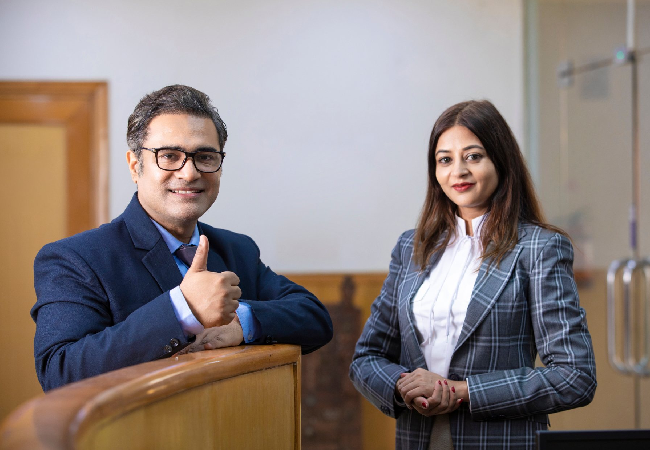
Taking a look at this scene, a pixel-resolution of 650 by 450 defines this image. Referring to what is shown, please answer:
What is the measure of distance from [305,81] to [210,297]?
3056 millimetres

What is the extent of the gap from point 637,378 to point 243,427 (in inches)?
120

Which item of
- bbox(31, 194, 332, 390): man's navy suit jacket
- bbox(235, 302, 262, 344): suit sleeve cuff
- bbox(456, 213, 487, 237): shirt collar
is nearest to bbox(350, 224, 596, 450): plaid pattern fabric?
bbox(456, 213, 487, 237): shirt collar

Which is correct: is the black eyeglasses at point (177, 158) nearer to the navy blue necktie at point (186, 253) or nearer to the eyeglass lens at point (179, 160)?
the eyeglass lens at point (179, 160)

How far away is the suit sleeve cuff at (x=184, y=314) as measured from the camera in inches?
54.4

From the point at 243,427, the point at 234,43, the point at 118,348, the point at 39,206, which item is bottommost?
the point at 243,427

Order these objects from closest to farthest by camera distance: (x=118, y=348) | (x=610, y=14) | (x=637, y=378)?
(x=118, y=348)
(x=637, y=378)
(x=610, y=14)

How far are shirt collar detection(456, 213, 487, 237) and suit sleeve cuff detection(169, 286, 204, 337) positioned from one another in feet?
3.08

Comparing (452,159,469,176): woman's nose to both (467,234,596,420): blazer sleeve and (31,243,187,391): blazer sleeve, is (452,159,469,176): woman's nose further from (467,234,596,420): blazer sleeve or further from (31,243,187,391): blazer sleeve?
(31,243,187,391): blazer sleeve

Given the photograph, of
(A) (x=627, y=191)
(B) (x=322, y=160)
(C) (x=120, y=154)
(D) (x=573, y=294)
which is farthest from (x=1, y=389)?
(A) (x=627, y=191)

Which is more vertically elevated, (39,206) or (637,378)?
(39,206)

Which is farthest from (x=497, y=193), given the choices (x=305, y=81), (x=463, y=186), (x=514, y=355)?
(x=305, y=81)

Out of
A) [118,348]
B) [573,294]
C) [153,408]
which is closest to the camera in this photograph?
[153,408]

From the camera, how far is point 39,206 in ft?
13.6

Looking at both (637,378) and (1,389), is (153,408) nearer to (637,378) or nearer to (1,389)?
(637,378)
